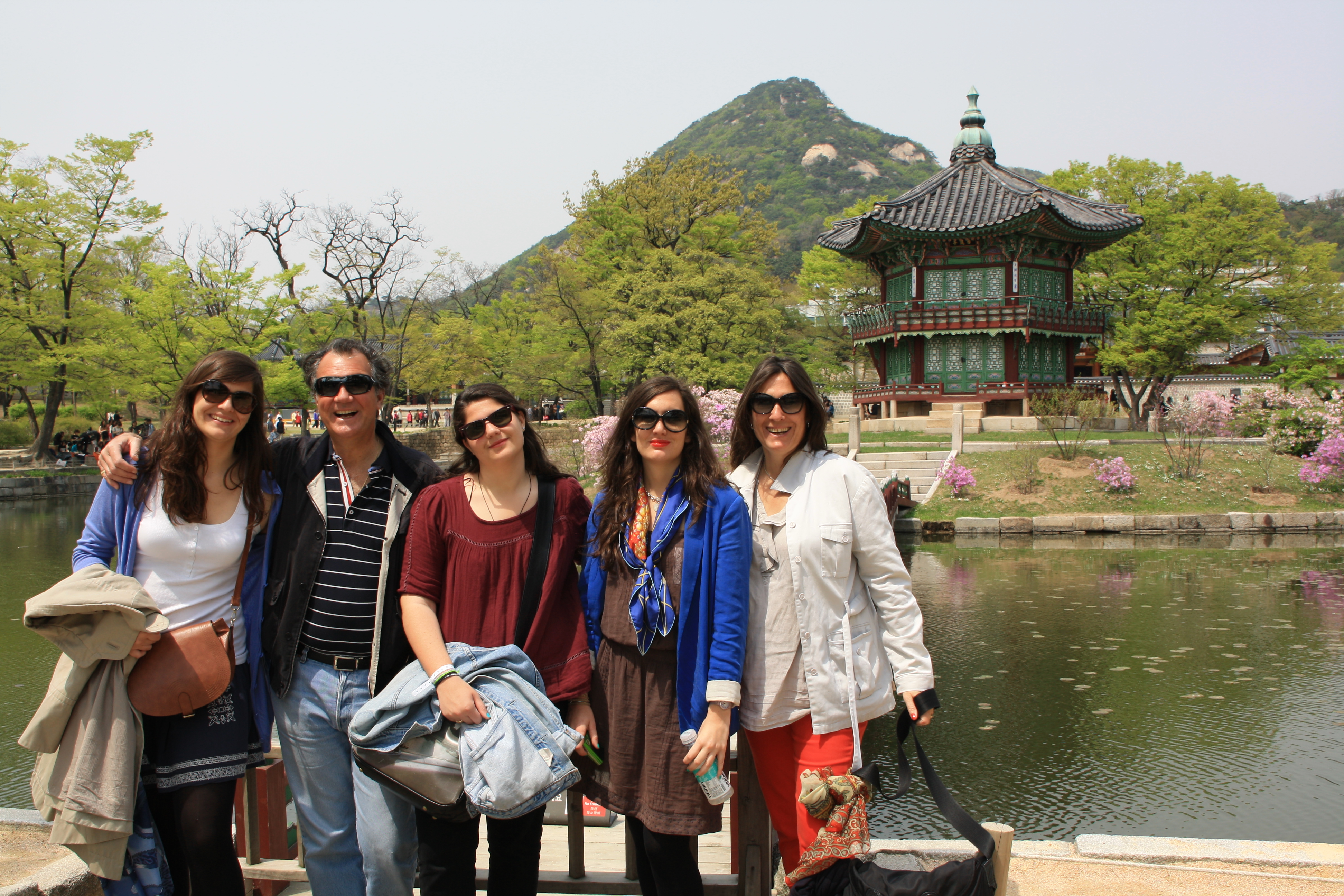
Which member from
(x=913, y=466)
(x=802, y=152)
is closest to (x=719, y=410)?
(x=913, y=466)

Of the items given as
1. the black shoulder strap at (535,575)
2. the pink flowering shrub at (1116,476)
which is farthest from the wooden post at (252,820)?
the pink flowering shrub at (1116,476)

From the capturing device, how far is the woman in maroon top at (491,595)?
2242 millimetres

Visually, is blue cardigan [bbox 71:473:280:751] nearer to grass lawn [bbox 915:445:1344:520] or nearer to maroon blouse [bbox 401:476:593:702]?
maroon blouse [bbox 401:476:593:702]

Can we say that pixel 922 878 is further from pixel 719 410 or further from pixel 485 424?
pixel 719 410

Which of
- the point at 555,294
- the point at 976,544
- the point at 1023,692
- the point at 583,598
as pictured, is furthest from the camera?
the point at 555,294

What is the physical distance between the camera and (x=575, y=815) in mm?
2541

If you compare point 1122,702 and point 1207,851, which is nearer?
point 1207,851

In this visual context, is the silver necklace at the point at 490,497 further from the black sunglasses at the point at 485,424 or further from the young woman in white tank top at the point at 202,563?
the young woman in white tank top at the point at 202,563

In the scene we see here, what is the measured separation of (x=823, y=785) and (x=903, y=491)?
1447cm

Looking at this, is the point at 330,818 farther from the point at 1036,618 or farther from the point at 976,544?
the point at 976,544

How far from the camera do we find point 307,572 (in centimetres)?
237

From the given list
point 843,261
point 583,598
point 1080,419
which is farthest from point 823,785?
point 843,261

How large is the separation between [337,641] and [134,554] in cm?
58

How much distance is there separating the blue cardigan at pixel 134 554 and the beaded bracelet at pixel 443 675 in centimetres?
64
